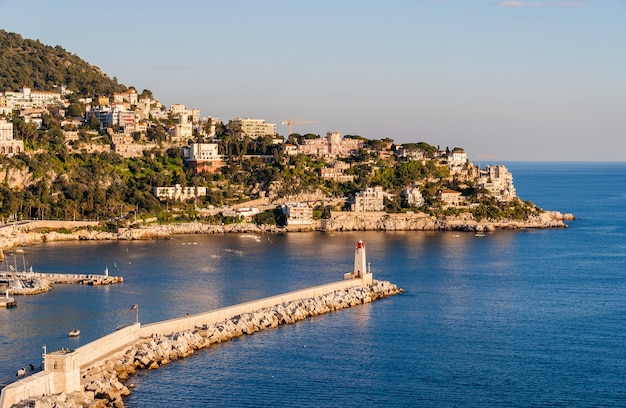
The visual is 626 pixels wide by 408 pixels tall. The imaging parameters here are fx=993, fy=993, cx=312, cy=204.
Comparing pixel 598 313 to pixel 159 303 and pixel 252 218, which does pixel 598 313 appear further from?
pixel 252 218

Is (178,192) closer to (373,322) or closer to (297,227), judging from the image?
(297,227)

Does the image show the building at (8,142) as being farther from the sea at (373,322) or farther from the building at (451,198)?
the building at (451,198)

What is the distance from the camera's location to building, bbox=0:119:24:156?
58.2 m

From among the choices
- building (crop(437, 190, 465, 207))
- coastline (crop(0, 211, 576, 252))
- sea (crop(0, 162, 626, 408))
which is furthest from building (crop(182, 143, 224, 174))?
sea (crop(0, 162, 626, 408))

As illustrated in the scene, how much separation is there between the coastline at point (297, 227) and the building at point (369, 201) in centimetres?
75

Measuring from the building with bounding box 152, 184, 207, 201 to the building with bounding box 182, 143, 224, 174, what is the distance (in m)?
3.53

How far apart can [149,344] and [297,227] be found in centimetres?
3356

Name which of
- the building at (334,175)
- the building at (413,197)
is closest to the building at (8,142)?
the building at (334,175)

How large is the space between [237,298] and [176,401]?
452 inches

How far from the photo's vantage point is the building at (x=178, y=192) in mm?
58594

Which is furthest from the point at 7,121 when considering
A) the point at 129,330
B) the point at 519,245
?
the point at 129,330

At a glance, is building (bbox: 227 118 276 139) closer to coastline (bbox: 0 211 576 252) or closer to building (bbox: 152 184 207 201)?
building (bbox: 152 184 207 201)

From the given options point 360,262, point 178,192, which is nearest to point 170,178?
point 178,192

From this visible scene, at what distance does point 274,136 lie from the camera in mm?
77062
